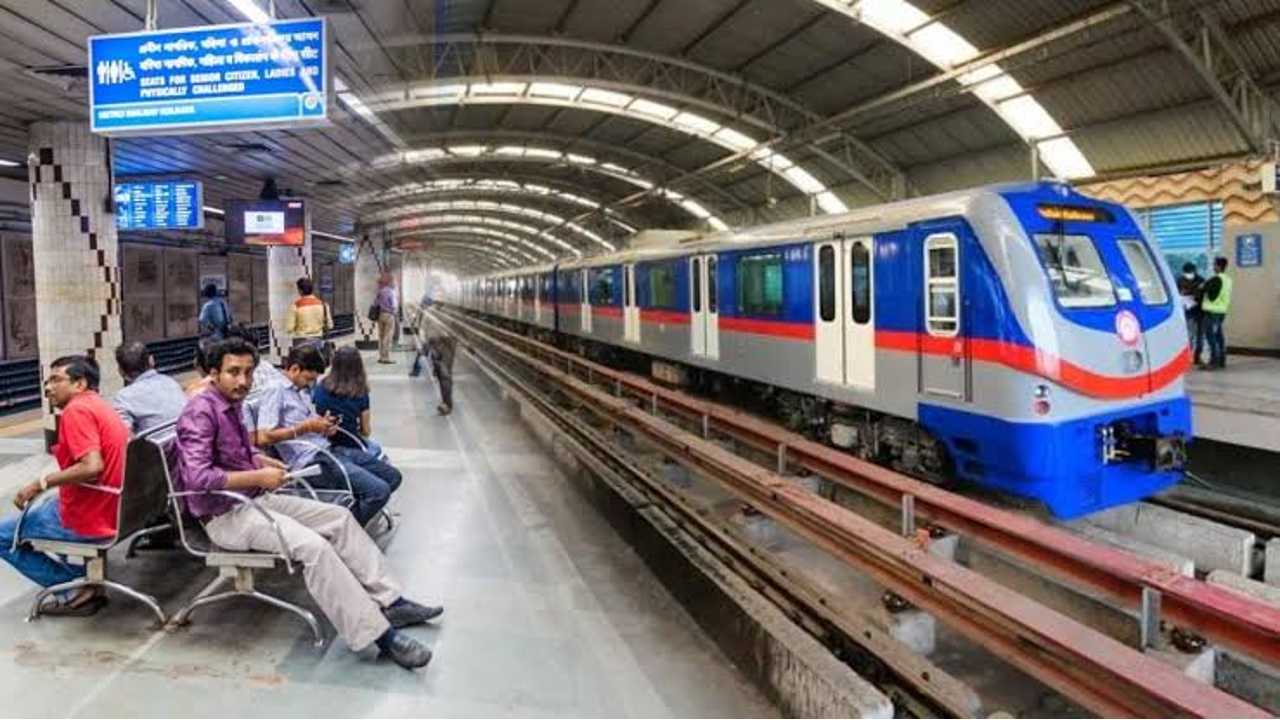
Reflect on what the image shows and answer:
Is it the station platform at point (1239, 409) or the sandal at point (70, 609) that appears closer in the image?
the sandal at point (70, 609)

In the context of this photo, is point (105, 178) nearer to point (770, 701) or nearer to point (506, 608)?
point (506, 608)

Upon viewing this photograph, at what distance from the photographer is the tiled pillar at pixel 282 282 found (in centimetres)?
1797

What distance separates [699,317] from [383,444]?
14.4 ft

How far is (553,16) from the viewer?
1555 centimetres

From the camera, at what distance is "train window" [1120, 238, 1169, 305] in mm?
6168

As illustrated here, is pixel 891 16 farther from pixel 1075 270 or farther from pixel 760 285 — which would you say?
pixel 1075 270

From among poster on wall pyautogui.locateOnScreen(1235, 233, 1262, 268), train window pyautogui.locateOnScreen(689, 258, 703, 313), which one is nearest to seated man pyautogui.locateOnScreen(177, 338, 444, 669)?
train window pyautogui.locateOnScreen(689, 258, 703, 313)

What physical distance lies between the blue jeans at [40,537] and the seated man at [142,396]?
0.70 meters

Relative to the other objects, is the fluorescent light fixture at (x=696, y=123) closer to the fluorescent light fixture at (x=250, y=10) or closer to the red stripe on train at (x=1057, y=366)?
the fluorescent light fixture at (x=250, y=10)

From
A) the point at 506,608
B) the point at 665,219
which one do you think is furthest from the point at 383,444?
the point at 665,219

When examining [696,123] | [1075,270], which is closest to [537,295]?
[696,123]

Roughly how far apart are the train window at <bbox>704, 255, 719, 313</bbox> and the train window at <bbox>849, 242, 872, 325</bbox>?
338cm

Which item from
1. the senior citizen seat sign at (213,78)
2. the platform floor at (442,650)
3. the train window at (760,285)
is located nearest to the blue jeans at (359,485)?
the platform floor at (442,650)

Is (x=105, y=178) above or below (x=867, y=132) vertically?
below
